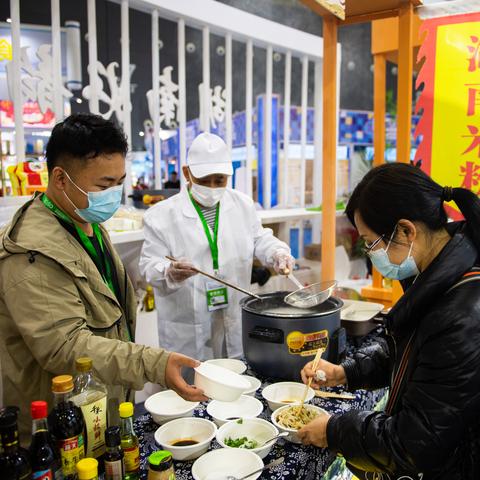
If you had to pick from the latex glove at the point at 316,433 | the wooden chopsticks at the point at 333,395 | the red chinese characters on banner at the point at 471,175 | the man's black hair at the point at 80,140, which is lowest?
A: the wooden chopsticks at the point at 333,395

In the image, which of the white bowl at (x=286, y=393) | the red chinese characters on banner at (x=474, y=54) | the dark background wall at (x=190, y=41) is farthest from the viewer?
the dark background wall at (x=190, y=41)

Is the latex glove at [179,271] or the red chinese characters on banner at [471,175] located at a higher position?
the red chinese characters on banner at [471,175]

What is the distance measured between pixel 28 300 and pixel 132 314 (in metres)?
0.52

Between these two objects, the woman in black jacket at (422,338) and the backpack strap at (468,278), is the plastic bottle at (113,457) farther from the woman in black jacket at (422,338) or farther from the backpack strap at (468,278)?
the backpack strap at (468,278)

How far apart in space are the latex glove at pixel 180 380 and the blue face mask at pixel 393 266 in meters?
A: 0.61

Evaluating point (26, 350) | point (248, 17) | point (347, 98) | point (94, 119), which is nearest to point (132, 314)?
point (26, 350)

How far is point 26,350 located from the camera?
1476 millimetres

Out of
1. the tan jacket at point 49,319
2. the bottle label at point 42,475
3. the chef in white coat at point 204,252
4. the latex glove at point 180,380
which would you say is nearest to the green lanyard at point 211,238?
the chef in white coat at point 204,252

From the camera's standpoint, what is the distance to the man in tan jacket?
1.34 metres

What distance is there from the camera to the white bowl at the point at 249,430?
145cm

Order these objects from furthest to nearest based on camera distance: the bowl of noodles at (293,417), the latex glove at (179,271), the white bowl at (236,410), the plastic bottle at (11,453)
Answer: the latex glove at (179,271)
the white bowl at (236,410)
the bowl of noodles at (293,417)
the plastic bottle at (11,453)

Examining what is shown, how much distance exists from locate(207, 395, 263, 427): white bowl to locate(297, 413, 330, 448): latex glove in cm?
27

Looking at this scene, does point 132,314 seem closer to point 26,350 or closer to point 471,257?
point 26,350

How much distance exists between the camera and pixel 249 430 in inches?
58.9
